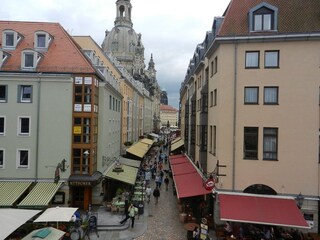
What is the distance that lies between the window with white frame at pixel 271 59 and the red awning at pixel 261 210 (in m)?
8.52

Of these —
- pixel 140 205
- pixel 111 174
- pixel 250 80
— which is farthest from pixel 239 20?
pixel 111 174

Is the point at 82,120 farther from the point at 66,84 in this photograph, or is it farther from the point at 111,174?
the point at 111,174

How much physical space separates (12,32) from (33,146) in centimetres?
1087

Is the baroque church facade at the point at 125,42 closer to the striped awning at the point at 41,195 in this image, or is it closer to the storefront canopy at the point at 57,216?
the striped awning at the point at 41,195

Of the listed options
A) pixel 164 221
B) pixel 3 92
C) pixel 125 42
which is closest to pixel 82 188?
pixel 164 221

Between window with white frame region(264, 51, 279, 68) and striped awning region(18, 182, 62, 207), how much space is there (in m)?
17.9

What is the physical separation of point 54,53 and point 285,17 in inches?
746

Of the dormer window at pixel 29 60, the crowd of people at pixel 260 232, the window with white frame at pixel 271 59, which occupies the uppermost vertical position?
the dormer window at pixel 29 60

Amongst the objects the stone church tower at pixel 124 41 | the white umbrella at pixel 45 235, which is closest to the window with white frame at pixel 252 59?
the white umbrella at pixel 45 235

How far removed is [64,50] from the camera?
28844mm

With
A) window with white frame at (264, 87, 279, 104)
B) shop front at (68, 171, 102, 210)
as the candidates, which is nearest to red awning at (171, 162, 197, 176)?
shop front at (68, 171, 102, 210)

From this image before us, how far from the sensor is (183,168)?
34.4 meters

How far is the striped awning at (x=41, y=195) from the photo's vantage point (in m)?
23.1

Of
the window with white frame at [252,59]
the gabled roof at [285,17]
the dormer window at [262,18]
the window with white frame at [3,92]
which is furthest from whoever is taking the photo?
the window with white frame at [3,92]
